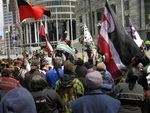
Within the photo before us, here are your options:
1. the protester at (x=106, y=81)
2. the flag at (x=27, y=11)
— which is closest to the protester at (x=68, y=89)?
the protester at (x=106, y=81)

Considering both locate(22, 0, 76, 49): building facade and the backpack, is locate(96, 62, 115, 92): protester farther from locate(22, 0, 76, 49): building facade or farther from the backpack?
locate(22, 0, 76, 49): building facade

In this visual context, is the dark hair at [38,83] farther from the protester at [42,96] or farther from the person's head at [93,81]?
the person's head at [93,81]

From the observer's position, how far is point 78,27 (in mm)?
79500

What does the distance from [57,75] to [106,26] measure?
146 cm

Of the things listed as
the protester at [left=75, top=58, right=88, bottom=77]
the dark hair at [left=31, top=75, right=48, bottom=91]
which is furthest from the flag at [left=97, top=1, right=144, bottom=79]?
the dark hair at [left=31, top=75, right=48, bottom=91]

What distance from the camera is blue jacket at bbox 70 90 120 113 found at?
13.7ft

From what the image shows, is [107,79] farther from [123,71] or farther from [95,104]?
[95,104]

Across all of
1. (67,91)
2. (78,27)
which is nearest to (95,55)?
(67,91)

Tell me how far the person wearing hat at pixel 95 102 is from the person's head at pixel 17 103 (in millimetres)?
1017

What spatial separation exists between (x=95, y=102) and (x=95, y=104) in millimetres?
26

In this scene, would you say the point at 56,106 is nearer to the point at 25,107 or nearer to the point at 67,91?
the point at 67,91

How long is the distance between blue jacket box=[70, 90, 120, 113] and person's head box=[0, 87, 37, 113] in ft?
3.32

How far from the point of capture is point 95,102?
4.20 metres

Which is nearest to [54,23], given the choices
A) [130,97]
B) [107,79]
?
[107,79]
